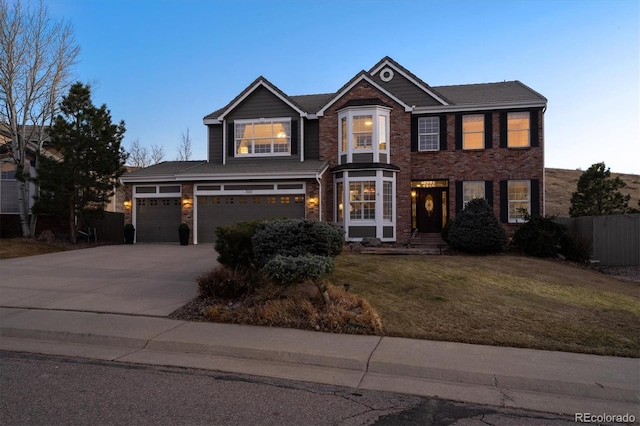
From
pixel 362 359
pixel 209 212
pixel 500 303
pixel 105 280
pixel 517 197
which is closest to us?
pixel 362 359

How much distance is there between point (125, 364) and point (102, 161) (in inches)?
612

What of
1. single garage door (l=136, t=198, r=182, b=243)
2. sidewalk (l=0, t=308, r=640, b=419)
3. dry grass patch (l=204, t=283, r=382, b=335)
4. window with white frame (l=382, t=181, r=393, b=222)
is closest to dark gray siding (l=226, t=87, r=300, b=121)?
single garage door (l=136, t=198, r=182, b=243)

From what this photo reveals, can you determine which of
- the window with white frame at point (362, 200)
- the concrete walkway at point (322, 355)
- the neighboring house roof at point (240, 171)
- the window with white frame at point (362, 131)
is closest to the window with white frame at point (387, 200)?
the window with white frame at point (362, 200)

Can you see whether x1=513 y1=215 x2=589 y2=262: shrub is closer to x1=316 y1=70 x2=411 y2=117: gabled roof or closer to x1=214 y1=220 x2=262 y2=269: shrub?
x1=316 y1=70 x2=411 y2=117: gabled roof

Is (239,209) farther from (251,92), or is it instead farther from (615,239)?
(615,239)

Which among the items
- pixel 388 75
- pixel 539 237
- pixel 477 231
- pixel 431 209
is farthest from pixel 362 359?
pixel 388 75

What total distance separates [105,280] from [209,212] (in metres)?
9.08

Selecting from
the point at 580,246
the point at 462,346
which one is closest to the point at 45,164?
the point at 462,346

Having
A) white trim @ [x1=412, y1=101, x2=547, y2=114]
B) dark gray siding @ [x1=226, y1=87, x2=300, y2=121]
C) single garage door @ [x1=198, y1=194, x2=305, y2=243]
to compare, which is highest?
dark gray siding @ [x1=226, y1=87, x2=300, y2=121]

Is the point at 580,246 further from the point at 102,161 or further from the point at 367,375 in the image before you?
the point at 102,161

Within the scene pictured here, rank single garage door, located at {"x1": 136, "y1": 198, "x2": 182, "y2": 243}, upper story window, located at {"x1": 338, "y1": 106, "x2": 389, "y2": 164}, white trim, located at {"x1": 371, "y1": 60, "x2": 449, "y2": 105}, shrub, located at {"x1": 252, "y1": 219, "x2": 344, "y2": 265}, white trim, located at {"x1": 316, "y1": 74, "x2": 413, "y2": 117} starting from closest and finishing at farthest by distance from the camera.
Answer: shrub, located at {"x1": 252, "y1": 219, "x2": 344, "y2": 265} < upper story window, located at {"x1": 338, "y1": 106, "x2": 389, "y2": 164} < white trim, located at {"x1": 316, "y1": 74, "x2": 413, "y2": 117} < white trim, located at {"x1": 371, "y1": 60, "x2": 449, "y2": 105} < single garage door, located at {"x1": 136, "y1": 198, "x2": 182, "y2": 243}

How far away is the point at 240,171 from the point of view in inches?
749

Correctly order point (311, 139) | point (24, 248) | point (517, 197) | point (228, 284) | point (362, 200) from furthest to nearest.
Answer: point (311, 139) → point (517, 197) → point (362, 200) → point (24, 248) → point (228, 284)

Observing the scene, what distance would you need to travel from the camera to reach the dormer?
743 inches
